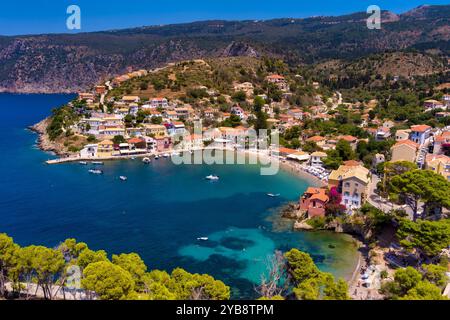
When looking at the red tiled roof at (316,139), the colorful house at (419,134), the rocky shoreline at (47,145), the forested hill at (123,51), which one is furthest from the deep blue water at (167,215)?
the forested hill at (123,51)

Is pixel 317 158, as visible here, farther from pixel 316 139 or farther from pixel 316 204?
pixel 316 204

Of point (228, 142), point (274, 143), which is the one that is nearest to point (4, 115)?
point (228, 142)

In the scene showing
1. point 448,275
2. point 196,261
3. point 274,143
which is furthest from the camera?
point 274,143

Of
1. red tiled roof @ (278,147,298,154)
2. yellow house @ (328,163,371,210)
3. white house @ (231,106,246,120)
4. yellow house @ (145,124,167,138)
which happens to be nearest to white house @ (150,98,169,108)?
yellow house @ (145,124,167,138)

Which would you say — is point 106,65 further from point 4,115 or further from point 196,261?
point 196,261

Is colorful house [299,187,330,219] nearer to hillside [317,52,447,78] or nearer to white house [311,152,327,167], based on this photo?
white house [311,152,327,167]
